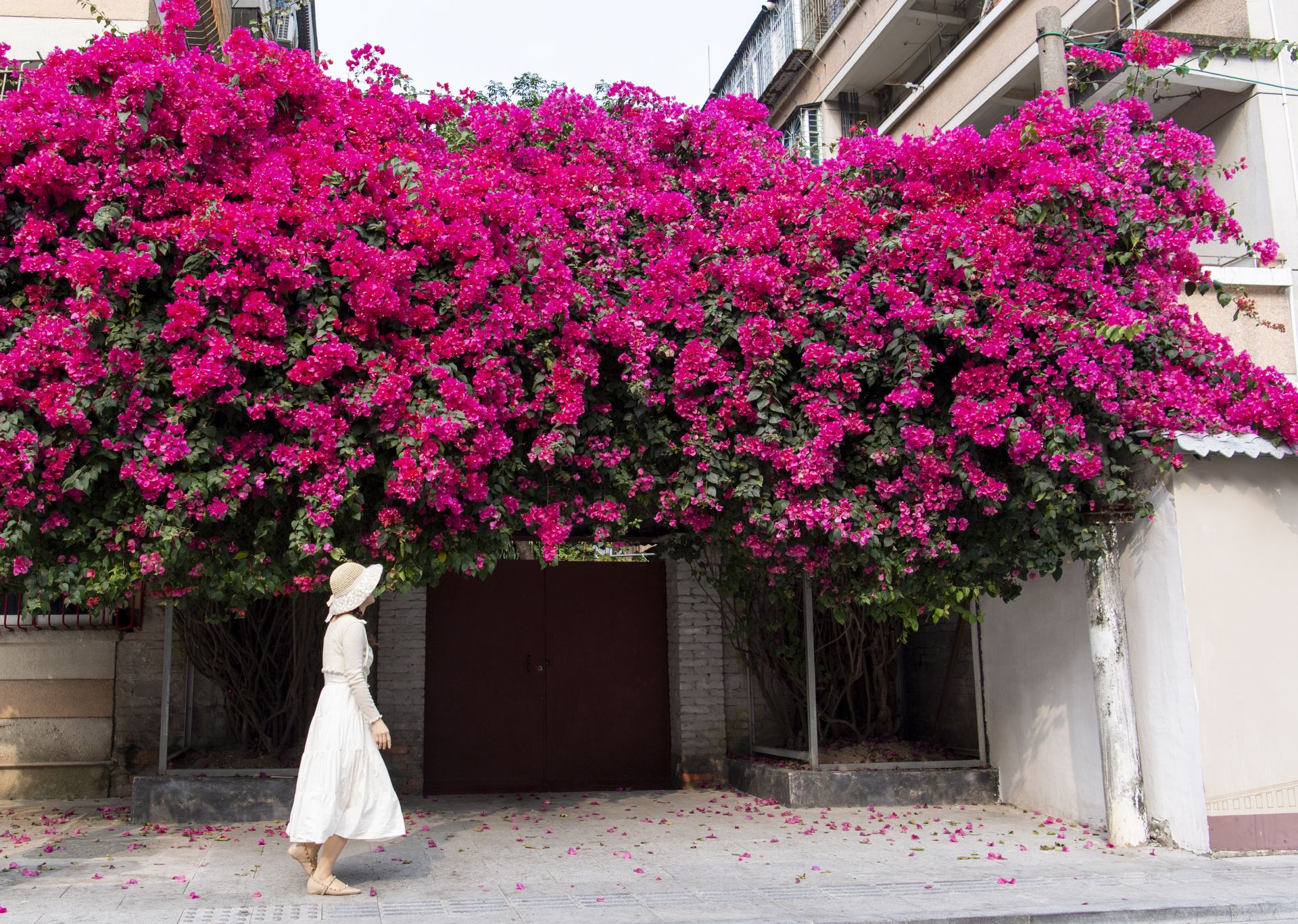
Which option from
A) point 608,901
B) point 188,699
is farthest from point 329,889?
point 188,699

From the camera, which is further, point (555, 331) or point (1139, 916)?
point (555, 331)

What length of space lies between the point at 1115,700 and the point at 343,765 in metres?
4.92

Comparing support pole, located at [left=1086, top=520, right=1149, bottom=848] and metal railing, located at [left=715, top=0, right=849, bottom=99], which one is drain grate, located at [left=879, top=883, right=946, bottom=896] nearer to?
support pole, located at [left=1086, top=520, right=1149, bottom=848]

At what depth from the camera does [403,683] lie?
31.3ft

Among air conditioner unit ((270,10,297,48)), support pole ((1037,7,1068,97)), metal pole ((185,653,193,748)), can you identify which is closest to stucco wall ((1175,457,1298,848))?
support pole ((1037,7,1068,97))

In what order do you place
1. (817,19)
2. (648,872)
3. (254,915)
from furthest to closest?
(817,19) → (648,872) → (254,915)

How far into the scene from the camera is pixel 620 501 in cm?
724

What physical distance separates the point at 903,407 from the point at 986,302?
861 mm

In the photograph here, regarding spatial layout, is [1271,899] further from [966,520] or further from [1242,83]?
[1242,83]

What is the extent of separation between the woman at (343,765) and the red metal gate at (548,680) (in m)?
4.22

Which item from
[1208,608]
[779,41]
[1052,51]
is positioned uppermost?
[779,41]

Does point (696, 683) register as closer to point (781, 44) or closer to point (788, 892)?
point (788, 892)

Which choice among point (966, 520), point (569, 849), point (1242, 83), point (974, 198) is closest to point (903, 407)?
point (966, 520)

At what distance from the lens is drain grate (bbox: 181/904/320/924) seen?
5031 mm
